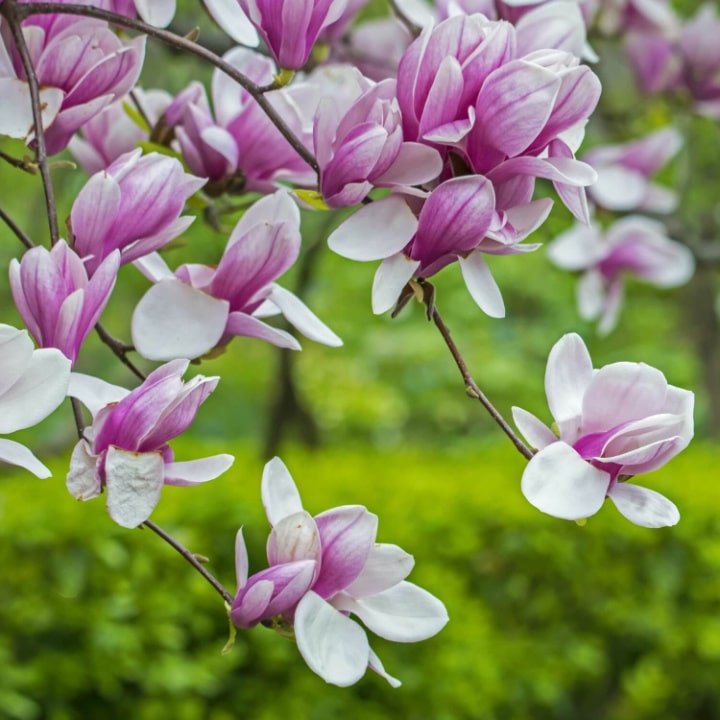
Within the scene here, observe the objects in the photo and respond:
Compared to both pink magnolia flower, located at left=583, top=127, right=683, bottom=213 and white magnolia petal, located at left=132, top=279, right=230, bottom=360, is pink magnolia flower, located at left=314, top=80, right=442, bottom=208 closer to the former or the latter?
white magnolia petal, located at left=132, top=279, right=230, bottom=360

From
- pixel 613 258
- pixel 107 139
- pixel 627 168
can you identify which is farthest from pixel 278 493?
pixel 627 168

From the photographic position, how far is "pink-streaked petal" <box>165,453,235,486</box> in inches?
21.9

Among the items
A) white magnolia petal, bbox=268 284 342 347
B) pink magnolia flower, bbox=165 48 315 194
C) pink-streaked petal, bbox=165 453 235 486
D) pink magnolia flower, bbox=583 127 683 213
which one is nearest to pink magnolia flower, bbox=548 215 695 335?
pink magnolia flower, bbox=583 127 683 213

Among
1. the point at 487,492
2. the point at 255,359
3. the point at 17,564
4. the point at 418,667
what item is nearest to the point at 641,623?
the point at 487,492

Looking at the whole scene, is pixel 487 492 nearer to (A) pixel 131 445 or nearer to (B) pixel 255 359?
(A) pixel 131 445

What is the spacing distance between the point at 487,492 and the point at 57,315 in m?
2.72

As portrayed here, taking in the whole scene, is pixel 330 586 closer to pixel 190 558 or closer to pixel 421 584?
pixel 190 558

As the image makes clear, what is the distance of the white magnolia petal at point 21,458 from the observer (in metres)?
0.50

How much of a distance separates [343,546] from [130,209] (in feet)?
0.64

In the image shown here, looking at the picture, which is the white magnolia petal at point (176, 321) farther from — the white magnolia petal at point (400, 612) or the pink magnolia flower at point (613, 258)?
the pink magnolia flower at point (613, 258)

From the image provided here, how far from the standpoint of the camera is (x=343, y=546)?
0.58 meters

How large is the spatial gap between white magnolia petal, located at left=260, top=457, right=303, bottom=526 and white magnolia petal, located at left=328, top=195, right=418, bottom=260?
0.11 m

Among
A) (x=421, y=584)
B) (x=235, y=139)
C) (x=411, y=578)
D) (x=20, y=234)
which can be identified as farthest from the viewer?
(x=421, y=584)

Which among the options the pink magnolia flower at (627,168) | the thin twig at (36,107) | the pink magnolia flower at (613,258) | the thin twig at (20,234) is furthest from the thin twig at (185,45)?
the pink magnolia flower at (627,168)
